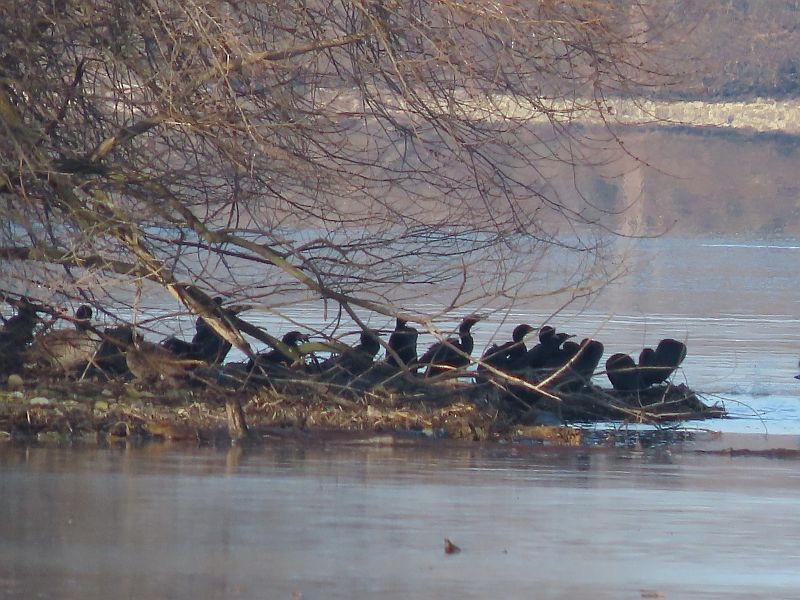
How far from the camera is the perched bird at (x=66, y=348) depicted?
424 inches

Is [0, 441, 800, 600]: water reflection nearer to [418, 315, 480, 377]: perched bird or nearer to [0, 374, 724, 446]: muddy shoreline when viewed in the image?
[0, 374, 724, 446]: muddy shoreline

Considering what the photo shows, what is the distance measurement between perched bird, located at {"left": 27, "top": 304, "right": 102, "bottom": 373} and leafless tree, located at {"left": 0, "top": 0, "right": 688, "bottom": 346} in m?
0.33

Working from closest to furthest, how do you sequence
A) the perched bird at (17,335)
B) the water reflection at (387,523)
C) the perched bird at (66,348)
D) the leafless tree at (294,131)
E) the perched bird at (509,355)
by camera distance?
the water reflection at (387,523)
the leafless tree at (294,131)
the perched bird at (66,348)
the perched bird at (17,335)
the perched bird at (509,355)

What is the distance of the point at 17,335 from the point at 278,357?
1.72 metres

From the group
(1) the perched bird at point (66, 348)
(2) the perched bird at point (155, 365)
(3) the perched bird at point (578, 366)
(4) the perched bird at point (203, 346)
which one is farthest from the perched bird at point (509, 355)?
(1) the perched bird at point (66, 348)

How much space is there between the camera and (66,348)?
35.5 ft

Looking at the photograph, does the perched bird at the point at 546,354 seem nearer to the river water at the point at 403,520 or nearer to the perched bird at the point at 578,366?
the perched bird at the point at 578,366

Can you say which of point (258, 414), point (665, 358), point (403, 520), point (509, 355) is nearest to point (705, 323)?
point (665, 358)

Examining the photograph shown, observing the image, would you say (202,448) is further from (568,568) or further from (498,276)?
(568,568)

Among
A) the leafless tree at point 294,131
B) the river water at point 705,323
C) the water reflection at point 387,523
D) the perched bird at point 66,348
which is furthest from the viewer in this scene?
the river water at point 705,323

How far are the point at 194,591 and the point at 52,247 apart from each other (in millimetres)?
4982

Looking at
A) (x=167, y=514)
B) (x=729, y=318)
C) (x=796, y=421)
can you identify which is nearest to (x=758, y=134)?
(x=729, y=318)

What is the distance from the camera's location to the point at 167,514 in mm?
7090

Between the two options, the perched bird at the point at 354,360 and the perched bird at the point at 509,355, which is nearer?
the perched bird at the point at 354,360
